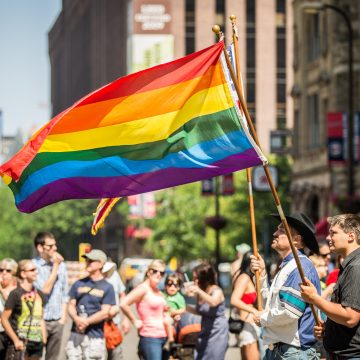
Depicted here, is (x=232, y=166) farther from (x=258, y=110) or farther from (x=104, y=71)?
(x=104, y=71)

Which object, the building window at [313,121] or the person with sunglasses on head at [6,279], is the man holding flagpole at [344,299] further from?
the building window at [313,121]

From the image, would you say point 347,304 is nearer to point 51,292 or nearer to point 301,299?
point 301,299

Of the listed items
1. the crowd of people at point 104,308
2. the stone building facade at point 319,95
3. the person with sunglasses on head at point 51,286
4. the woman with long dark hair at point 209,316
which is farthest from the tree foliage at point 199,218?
the woman with long dark hair at point 209,316

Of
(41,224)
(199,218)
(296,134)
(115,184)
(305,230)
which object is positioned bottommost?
(41,224)

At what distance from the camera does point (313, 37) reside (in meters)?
60.7

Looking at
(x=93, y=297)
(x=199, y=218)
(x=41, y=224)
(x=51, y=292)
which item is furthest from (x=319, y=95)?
(x=41, y=224)

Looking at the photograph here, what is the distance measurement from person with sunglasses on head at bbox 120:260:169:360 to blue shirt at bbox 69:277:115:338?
20cm

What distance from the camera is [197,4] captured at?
113625mm

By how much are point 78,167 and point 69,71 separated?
156 meters

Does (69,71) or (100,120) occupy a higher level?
(69,71)

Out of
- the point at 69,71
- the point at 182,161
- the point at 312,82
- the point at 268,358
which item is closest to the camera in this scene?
the point at 268,358

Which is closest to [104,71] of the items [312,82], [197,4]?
[197,4]

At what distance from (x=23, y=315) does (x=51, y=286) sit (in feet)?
3.93

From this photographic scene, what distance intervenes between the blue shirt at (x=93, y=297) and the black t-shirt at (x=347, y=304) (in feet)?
21.1
